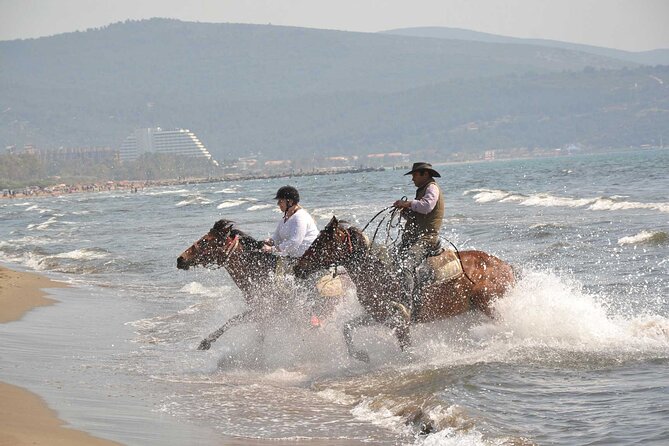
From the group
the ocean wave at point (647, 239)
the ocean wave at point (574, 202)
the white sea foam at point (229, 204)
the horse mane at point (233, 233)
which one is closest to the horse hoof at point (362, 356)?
the horse mane at point (233, 233)

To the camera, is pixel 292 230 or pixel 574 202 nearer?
pixel 292 230

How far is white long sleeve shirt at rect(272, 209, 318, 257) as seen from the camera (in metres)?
13.5

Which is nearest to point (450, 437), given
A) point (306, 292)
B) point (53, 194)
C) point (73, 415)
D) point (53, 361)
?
point (73, 415)

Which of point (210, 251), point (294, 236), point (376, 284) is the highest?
point (294, 236)

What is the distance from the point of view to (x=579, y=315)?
13.5m

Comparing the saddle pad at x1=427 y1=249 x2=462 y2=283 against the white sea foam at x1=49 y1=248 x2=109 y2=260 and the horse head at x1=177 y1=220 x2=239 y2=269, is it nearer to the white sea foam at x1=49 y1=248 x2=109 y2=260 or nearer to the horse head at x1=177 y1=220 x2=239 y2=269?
the horse head at x1=177 y1=220 x2=239 y2=269

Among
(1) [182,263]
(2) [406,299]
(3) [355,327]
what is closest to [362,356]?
(3) [355,327]

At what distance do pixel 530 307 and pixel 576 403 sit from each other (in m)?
3.25

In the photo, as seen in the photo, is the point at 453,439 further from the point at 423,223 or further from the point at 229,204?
the point at 229,204

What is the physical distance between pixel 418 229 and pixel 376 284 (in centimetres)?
A: 86

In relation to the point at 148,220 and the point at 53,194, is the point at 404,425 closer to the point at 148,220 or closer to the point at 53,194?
the point at 148,220

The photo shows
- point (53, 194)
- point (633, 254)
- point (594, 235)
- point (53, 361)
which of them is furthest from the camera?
point (53, 194)

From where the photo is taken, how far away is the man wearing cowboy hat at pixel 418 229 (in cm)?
1273

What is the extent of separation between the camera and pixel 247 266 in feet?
44.4
